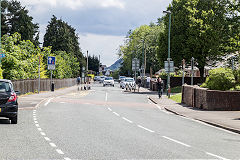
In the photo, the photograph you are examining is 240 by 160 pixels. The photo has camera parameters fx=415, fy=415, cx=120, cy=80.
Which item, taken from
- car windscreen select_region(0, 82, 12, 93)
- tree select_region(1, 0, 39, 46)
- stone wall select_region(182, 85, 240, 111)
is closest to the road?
car windscreen select_region(0, 82, 12, 93)

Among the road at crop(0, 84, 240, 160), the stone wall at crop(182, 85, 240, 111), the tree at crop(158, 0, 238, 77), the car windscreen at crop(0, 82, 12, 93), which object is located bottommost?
the road at crop(0, 84, 240, 160)

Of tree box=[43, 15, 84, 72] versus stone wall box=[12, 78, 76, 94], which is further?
tree box=[43, 15, 84, 72]

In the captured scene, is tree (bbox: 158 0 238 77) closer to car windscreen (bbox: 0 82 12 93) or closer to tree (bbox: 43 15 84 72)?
car windscreen (bbox: 0 82 12 93)

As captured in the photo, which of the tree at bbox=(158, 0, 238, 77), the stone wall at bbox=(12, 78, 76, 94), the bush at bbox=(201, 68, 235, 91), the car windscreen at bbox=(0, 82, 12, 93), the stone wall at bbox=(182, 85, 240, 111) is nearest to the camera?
the car windscreen at bbox=(0, 82, 12, 93)

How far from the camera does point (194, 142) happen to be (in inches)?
438

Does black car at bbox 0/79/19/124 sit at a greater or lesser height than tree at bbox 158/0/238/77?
lesser

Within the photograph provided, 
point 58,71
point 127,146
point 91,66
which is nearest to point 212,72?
point 127,146

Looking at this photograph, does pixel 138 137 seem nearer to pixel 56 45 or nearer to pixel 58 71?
pixel 58 71

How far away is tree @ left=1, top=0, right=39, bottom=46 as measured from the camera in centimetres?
8375

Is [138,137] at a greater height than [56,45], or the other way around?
[56,45]

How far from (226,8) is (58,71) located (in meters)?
25.7

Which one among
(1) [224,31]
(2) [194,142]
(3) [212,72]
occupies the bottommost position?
(2) [194,142]

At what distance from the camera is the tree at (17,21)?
83750mm

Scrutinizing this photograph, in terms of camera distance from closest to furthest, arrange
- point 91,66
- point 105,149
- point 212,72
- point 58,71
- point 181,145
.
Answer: point 105,149
point 181,145
point 212,72
point 58,71
point 91,66
